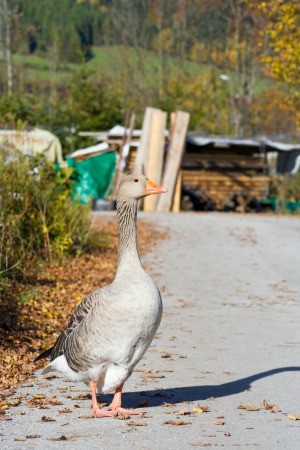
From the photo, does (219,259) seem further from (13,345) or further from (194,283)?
(13,345)

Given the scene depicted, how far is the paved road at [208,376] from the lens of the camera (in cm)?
632

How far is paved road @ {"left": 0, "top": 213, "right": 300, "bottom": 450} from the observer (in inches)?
249

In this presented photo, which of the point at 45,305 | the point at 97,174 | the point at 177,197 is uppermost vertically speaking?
the point at 45,305

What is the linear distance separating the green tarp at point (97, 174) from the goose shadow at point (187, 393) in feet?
77.1

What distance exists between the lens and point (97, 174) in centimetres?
3253

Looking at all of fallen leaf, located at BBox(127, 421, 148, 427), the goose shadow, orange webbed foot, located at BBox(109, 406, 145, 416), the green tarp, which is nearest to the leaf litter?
the goose shadow

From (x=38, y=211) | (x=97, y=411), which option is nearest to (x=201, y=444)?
(x=97, y=411)

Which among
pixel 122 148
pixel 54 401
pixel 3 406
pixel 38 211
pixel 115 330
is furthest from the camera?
pixel 122 148

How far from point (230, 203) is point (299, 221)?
6.30 metres

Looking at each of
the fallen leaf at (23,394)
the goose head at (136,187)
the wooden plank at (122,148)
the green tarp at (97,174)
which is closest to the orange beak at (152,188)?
the goose head at (136,187)

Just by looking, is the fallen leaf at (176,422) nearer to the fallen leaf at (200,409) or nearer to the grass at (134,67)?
the fallen leaf at (200,409)

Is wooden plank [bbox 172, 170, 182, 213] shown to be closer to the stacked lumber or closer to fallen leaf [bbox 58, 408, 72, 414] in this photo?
the stacked lumber

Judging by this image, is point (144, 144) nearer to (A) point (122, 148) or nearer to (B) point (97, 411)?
(A) point (122, 148)

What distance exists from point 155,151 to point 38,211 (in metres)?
16.0
